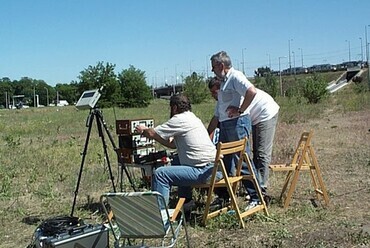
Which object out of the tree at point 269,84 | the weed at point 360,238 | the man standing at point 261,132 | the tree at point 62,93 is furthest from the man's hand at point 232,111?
the tree at point 62,93

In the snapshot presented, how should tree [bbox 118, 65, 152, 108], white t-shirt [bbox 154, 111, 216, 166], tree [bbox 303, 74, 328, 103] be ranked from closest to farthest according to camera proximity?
white t-shirt [bbox 154, 111, 216, 166] → tree [bbox 303, 74, 328, 103] → tree [bbox 118, 65, 152, 108]

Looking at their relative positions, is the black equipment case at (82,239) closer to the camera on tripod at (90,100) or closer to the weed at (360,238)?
the camera on tripod at (90,100)

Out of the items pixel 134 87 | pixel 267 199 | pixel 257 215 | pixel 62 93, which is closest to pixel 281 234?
pixel 257 215

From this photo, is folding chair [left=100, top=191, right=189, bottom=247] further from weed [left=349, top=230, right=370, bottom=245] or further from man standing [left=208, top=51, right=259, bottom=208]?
man standing [left=208, top=51, right=259, bottom=208]

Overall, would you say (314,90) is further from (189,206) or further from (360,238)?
(360,238)

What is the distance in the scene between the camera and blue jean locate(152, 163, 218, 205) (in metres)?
4.91

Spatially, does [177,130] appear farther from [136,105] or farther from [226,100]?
[136,105]

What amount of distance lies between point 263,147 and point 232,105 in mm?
652

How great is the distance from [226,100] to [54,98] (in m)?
109

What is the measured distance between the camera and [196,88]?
58031mm

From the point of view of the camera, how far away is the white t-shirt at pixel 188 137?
197 inches

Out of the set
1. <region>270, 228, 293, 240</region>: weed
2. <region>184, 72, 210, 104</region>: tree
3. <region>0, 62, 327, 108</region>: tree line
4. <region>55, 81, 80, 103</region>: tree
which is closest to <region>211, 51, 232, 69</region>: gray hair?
<region>270, 228, 293, 240</region>: weed

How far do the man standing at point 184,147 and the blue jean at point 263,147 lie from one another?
0.92 metres

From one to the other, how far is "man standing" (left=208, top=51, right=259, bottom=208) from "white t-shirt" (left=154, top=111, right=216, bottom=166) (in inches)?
24.0
